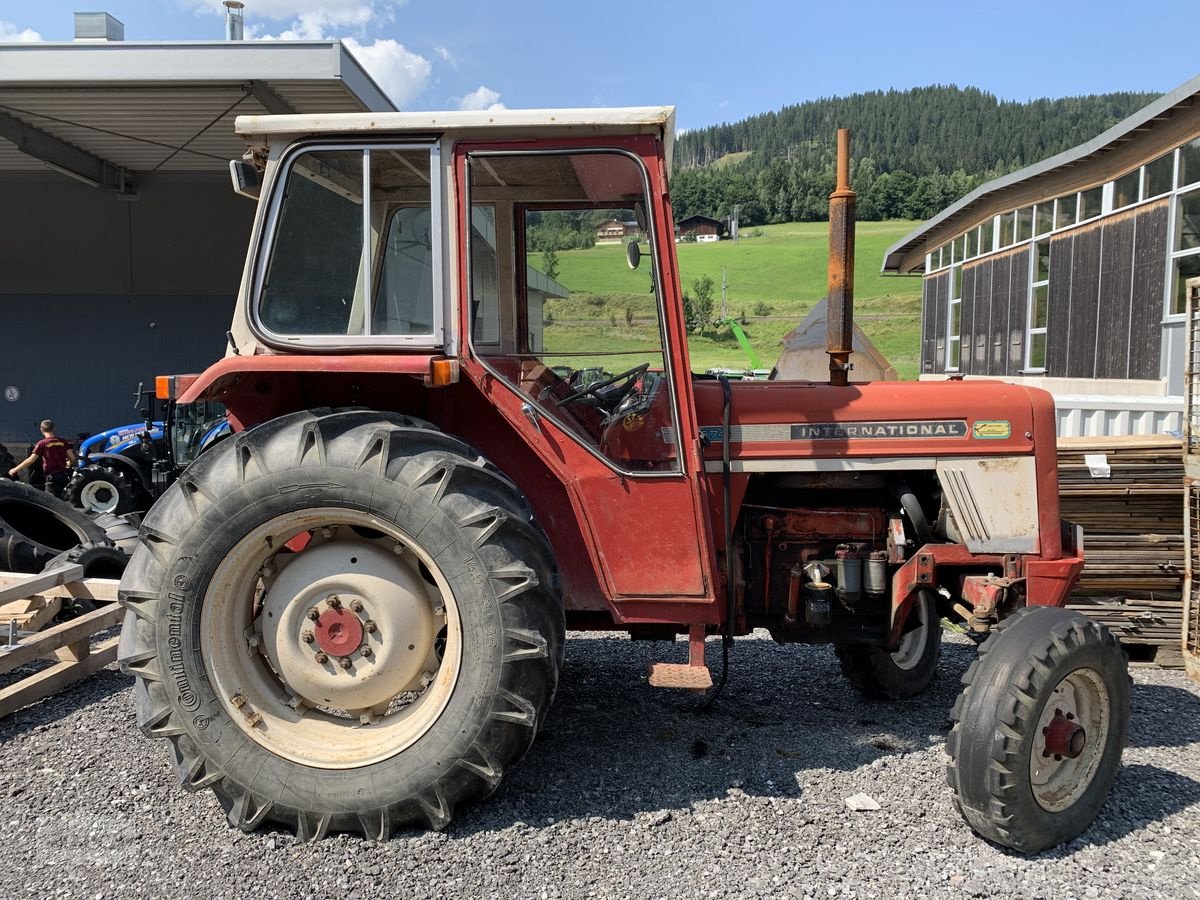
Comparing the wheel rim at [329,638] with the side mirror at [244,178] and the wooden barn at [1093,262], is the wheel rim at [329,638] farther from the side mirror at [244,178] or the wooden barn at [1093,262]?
the wooden barn at [1093,262]

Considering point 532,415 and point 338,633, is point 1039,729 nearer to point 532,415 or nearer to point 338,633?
point 532,415

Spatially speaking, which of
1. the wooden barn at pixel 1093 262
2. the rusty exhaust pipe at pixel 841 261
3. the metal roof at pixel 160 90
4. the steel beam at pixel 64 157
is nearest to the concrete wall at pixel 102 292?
the steel beam at pixel 64 157

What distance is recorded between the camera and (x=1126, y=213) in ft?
40.8

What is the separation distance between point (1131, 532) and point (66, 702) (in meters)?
5.57

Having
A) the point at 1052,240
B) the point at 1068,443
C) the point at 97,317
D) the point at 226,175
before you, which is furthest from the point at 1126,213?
the point at 97,317

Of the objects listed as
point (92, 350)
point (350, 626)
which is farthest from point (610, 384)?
point (92, 350)

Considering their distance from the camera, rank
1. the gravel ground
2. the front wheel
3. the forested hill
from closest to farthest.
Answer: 1. the gravel ground
2. the front wheel
3. the forested hill

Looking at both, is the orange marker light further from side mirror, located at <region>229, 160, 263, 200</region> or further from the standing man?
the standing man

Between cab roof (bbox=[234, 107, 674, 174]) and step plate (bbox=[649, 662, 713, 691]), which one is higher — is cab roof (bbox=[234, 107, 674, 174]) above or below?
above

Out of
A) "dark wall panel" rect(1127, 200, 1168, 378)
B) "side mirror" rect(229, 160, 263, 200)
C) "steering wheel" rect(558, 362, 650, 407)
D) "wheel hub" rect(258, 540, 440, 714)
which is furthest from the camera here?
"dark wall panel" rect(1127, 200, 1168, 378)

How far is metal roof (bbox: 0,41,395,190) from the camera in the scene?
8.84 m

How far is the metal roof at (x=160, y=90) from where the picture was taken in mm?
8844

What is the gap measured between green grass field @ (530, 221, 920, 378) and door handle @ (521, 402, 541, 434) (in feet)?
1.40

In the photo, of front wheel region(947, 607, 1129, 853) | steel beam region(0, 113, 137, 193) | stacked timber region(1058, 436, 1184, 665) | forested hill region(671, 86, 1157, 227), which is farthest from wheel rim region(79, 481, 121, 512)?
forested hill region(671, 86, 1157, 227)
